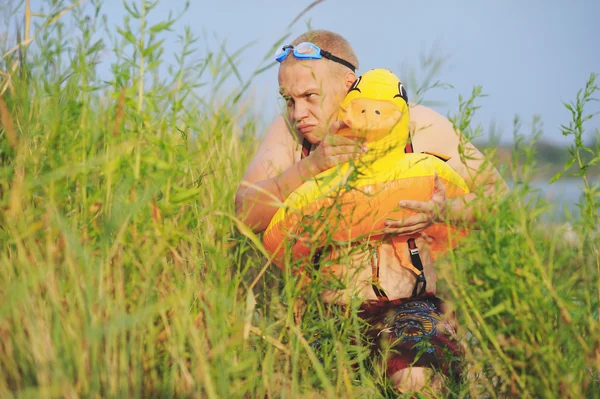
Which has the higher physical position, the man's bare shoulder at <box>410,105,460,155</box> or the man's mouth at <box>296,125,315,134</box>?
the man's mouth at <box>296,125,315,134</box>

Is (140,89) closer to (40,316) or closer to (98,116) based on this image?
(98,116)

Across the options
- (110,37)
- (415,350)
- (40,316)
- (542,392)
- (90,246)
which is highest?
(110,37)

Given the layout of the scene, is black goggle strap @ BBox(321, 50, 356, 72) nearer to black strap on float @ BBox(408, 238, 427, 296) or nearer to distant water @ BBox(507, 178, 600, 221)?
black strap on float @ BBox(408, 238, 427, 296)

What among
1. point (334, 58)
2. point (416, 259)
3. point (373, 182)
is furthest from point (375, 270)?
point (334, 58)

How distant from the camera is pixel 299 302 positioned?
270cm

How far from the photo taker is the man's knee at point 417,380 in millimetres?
2961

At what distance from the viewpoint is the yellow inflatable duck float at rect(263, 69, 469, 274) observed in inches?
108

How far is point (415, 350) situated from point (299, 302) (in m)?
0.82

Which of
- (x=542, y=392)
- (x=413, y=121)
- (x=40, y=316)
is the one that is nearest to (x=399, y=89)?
(x=413, y=121)

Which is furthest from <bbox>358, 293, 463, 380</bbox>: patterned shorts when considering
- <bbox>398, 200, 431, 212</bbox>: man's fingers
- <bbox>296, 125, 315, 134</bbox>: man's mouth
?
<bbox>296, 125, 315, 134</bbox>: man's mouth

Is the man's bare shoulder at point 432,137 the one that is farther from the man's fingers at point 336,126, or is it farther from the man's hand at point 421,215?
the man's fingers at point 336,126

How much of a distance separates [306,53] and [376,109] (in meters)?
0.78

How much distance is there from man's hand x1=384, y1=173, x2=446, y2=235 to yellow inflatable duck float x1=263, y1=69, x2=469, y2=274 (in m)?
0.04

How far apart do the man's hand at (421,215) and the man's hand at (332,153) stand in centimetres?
36
